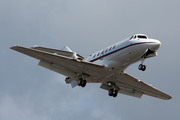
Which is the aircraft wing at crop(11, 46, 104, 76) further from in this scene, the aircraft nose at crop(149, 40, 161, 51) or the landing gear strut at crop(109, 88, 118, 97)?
the aircraft nose at crop(149, 40, 161, 51)

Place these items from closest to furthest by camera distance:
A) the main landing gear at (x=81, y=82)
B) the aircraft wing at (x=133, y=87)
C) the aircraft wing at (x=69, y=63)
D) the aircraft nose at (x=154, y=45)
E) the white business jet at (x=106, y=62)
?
the aircraft nose at (x=154, y=45)
the white business jet at (x=106, y=62)
the aircraft wing at (x=69, y=63)
the main landing gear at (x=81, y=82)
the aircraft wing at (x=133, y=87)

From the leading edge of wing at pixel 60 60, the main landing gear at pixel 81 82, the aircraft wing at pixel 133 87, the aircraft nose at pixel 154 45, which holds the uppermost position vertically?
the aircraft nose at pixel 154 45

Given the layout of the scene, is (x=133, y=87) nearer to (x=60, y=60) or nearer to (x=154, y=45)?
(x=154, y=45)

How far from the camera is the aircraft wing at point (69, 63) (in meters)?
43.6

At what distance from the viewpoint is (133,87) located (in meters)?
53.0

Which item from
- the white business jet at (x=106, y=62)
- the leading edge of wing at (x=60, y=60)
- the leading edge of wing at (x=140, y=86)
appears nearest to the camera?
the white business jet at (x=106, y=62)

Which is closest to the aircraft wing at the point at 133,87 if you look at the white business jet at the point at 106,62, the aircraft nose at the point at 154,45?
the white business jet at the point at 106,62

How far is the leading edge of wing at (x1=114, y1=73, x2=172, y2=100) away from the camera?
48.8 metres

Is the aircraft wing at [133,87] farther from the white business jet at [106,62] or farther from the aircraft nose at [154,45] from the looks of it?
the aircraft nose at [154,45]

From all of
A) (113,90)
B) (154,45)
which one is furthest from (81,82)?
(154,45)

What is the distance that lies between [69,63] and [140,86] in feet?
43.7

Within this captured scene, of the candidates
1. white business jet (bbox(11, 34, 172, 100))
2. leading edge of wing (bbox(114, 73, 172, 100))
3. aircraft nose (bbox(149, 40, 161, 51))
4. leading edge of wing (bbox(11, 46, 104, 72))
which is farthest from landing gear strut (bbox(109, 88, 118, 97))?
aircraft nose (bbox(149, 40, 161, 51))

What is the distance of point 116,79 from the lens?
4872 centimetres

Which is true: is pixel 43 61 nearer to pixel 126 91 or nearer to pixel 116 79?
pixel 116 79
